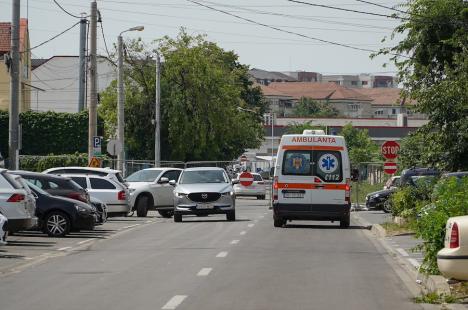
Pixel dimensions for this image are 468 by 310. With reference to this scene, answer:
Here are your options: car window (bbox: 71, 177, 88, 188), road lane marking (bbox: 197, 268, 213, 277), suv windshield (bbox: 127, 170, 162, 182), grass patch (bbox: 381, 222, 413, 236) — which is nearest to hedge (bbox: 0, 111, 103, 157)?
suv windshield (bbox: 127, 170, 162, 182)

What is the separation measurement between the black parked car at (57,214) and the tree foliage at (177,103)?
4406 centimetres

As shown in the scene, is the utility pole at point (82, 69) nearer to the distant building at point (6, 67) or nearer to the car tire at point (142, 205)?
the distant building at point (6, 67)

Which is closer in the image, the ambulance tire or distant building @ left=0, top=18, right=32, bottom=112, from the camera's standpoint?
the ambulance tire

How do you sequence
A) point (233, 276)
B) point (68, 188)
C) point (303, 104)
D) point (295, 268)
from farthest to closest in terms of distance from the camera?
1. point (303, 104)
2. point (68, 188)
3. point (295, 268)
4. point (233, 276)

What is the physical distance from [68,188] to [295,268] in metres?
12.2

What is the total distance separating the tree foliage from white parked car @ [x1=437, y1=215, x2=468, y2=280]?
194 feet

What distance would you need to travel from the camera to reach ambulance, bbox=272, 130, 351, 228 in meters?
30.9

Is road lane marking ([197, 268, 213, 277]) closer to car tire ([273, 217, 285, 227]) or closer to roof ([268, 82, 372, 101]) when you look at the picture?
car tire ([273, 217, 285, 227])

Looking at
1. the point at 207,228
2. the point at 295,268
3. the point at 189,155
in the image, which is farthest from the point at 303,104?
the point at 295,268

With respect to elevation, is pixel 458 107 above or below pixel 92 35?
below

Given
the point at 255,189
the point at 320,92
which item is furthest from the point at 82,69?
the point at 320,92

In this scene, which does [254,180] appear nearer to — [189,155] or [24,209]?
[189,155]

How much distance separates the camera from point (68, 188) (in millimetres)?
29406

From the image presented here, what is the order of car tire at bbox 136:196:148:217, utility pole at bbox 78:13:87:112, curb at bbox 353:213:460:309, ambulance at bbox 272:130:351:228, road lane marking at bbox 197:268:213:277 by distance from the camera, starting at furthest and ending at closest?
utility pole at bbox 78:13:87:112, car tire at bbox 136:196:148:217, ambulance at bbox 272:130:351:228, road lane marking at bbox 197:268:213:277, curb at bbox 353:213:460:309
